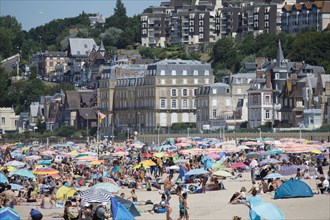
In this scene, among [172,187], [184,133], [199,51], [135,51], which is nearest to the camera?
[172,187]

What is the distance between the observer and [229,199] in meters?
37.3

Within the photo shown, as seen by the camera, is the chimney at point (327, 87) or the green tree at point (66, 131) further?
the green tree at point (66, 131)

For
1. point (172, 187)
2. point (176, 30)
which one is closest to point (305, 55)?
point (176, 30)

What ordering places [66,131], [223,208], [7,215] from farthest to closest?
[66,131] < [223,208] < [7,215]

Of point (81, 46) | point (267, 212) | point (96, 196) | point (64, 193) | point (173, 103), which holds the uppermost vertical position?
point (81, 46)

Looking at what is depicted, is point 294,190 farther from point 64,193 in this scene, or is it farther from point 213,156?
point 213,156

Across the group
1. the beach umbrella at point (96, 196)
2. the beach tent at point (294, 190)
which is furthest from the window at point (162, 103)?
the beach umbrella at point (96, 196)

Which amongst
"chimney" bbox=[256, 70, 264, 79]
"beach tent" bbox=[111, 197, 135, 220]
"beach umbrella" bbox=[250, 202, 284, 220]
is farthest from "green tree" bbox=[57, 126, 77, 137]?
"beach umbrella" bbox=[250, 202, 284, 220]

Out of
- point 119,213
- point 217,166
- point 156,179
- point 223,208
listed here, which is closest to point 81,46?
point 156,179

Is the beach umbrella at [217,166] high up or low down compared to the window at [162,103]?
down

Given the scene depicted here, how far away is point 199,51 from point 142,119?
3745cm

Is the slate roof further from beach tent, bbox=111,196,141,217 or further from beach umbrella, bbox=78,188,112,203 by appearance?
beach umbrella, bbox=78,188,112,203

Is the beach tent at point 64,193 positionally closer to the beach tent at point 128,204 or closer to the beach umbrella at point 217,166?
the beach tent at point 128,204

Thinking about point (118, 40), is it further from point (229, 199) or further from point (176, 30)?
point (229, 199)
